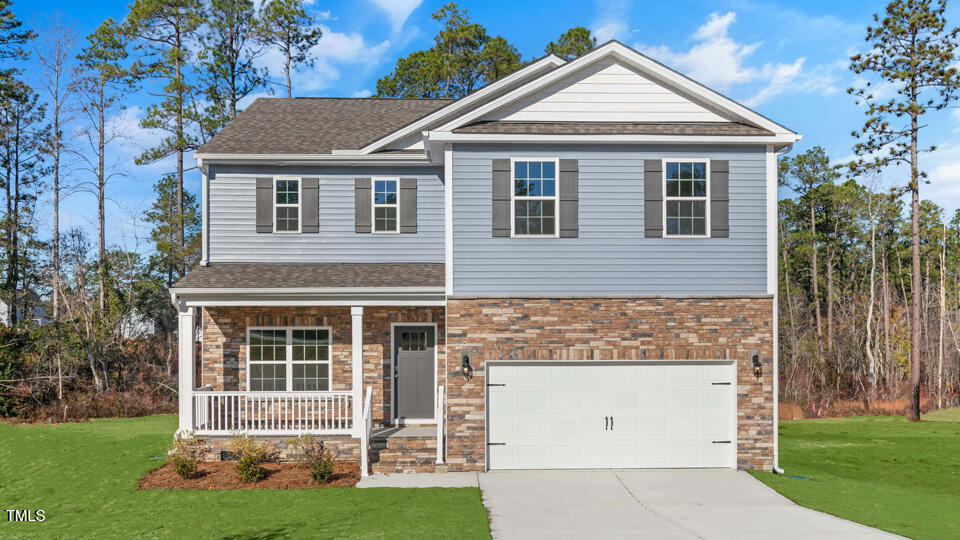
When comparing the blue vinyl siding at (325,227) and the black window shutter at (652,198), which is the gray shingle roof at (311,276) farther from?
the black window shutter at (652,198)

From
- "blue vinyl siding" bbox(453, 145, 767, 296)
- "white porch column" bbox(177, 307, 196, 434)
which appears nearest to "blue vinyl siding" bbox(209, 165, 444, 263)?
"white porch column" bbox(177, 307, 196, 434)

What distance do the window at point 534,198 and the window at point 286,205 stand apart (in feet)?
17.1

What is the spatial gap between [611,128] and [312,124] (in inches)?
312

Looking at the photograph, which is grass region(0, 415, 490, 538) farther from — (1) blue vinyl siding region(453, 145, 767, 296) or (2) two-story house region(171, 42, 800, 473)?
(1) blue vinyl siding region(453, 145, 767, 296)

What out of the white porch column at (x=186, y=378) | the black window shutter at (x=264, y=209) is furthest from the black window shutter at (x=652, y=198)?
the white porch column at (x=186, y=378)

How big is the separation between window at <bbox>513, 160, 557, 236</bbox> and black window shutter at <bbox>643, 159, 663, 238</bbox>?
5.24 ft

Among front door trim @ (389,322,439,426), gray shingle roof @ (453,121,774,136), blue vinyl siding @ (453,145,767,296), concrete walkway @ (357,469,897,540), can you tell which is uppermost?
gray shingle roof @ (453,121,774,136)

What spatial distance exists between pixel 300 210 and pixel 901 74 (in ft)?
61.2

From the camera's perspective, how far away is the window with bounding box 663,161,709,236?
1277 cm

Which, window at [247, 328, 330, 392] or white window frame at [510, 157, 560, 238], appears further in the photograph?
window at [247, 328, 330, 392]

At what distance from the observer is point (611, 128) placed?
1294 cm

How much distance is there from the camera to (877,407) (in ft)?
75.7

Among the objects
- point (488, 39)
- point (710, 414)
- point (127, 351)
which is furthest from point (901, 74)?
point (127, 351)

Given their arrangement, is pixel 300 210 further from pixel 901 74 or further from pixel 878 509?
pixel 901 74
